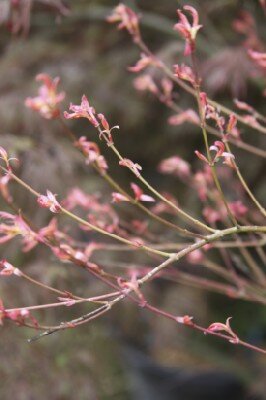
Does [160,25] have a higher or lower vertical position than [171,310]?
higher

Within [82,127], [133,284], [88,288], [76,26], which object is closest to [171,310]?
[88,288]

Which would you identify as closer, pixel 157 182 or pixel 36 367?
pixel 36 367

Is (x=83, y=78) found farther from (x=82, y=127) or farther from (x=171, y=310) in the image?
(x=171, y=310)

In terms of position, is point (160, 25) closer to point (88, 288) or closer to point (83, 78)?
point (83, 78)

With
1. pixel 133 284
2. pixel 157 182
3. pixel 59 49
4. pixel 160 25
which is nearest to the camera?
pixel 133 284

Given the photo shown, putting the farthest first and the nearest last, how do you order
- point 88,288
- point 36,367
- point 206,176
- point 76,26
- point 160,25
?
point 76,26 < point 160,25 < point 88,288 < point 36,367 < point 206,176

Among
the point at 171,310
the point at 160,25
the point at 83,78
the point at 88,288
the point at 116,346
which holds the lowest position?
the point at 116,346
